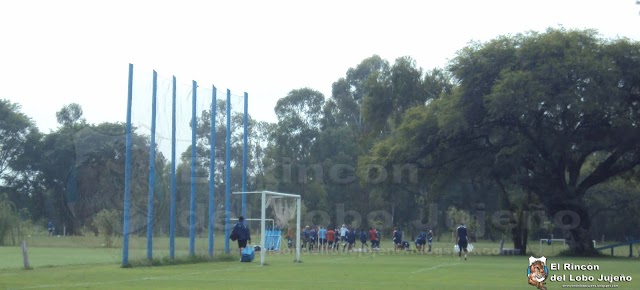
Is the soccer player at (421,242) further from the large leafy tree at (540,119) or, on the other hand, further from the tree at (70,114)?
Result: the tree at (70,114)

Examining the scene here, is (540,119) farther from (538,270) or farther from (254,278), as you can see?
(538,270)

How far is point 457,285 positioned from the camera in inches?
784

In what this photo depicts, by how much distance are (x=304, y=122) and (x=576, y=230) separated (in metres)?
41.2

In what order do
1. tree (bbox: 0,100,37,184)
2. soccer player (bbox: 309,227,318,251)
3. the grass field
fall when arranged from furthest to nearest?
tree (bbox: 0,100,37,184)
soccer player (bbox: 309,227,318,251)
the grass field

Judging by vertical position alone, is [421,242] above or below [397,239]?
below

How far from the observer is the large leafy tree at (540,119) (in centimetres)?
4009

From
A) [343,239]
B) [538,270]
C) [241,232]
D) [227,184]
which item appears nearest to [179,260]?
[241,232]

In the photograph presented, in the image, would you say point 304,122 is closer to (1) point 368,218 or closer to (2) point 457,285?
(1) point 368,218

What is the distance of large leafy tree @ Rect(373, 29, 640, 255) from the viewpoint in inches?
1578

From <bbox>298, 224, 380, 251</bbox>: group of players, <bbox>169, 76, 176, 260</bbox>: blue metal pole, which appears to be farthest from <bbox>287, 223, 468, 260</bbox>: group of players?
<bbox>169, 76, 176, 260</bbox>: blue metal pole

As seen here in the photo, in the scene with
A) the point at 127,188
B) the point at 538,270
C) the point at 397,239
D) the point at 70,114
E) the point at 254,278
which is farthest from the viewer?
the point at 70,114

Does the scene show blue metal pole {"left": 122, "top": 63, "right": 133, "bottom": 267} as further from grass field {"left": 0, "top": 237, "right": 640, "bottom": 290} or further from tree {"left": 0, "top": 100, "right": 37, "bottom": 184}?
tree {"left": 0, "top": 100, "right": 37, "bottom": 184}

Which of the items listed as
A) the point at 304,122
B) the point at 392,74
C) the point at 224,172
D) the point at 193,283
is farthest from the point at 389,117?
the point at 193,283

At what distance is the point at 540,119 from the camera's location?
139 ft
